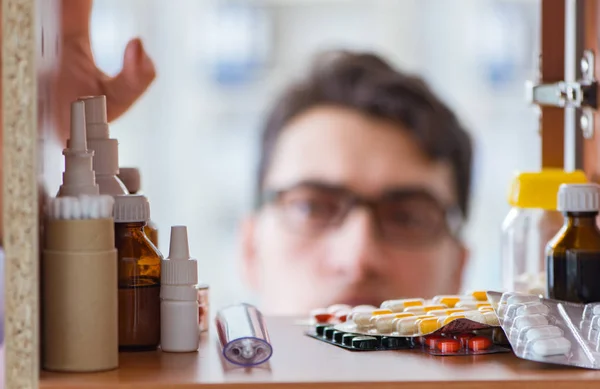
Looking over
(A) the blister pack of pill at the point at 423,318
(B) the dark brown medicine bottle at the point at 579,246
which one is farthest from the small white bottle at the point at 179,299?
(B) the dark brown medicine bottle at the point at 579,246

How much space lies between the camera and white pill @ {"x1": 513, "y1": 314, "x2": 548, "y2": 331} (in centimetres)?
51

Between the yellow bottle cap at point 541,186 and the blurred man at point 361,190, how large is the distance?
2.63ft

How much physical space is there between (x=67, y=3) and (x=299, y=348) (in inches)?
10.5

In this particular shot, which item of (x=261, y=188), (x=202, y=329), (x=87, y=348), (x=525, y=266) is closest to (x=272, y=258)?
(x=261, y=188)

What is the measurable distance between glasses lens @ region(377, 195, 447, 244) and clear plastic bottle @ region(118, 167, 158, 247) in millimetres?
957

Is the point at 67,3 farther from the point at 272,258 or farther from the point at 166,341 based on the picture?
the point at 272,258

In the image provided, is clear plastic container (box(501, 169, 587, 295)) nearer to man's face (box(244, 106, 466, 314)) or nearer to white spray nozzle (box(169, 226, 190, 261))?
white spray nozzle (box(169, 226, 190, 261))

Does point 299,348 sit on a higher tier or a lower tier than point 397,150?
lower

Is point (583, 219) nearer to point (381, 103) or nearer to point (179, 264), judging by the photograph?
point (179, 264)

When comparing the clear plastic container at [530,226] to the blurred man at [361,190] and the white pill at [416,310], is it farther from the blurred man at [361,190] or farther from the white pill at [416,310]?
the blurred man at [361,190]

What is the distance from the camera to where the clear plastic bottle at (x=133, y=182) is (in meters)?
0.62

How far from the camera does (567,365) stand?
481mm

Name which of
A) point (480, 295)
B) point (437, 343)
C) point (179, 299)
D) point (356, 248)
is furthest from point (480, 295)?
point (356, 248)

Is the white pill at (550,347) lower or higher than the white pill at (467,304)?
lower
